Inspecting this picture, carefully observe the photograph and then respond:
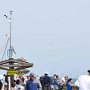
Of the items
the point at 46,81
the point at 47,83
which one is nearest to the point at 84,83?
the point at 46,81

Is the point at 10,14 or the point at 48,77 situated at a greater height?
the point at 10,14

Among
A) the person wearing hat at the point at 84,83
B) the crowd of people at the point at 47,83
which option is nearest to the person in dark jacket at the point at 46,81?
the crowd of people at the point at 47,83

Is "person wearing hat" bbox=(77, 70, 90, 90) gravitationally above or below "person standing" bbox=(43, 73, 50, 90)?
above

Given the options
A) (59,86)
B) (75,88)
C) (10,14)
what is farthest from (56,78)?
(75,88)

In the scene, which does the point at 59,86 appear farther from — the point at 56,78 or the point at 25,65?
the point at 25,65

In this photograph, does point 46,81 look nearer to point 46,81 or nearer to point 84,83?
point 46,81

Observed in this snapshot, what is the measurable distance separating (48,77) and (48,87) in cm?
84

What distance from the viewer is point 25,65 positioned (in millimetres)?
30922

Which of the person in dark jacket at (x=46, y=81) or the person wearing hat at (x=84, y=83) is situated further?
the person in dark jacket at (x=46, y=81)

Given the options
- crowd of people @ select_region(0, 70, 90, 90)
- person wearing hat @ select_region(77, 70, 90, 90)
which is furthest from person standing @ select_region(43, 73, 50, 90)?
person wearing hat @ select_region(77, 70, 90, 90)

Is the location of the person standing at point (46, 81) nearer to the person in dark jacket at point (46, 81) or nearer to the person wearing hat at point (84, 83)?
the person in dark jacket at point (46, 81)

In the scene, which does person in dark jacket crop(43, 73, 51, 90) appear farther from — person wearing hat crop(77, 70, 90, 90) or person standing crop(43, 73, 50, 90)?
person wearing hat crop(77, 70, 90, 90)

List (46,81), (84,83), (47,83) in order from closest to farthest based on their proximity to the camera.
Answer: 1. (84,83)
2. (46,81)
3. (47,83)

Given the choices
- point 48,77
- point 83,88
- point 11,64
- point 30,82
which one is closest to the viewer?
point 83,88
